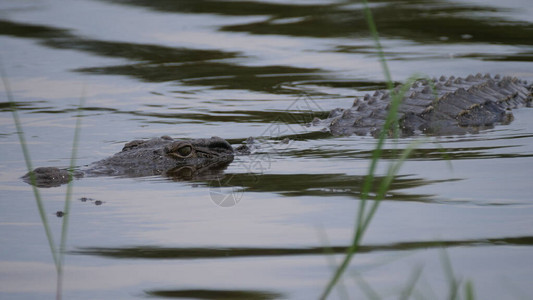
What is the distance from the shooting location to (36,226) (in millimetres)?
4727

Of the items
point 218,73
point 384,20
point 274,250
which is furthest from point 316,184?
point 384,20

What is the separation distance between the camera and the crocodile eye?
661 centimetres

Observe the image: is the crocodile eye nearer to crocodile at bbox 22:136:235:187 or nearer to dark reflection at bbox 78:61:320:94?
crocodile at bbox 22:136:235:187

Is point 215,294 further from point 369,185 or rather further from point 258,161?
point 258,161

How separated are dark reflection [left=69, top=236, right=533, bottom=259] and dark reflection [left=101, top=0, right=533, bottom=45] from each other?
8610 mm

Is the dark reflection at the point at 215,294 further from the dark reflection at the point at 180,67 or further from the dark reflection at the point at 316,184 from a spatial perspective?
the dark reflection at the point at 180,67

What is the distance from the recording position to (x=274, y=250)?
413cm

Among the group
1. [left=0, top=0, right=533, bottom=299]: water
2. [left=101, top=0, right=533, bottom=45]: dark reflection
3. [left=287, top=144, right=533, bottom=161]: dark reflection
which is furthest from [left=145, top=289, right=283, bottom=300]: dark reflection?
[left=101, top=0, right=533, bottom=45]: dark reflection

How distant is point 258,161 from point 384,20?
26.0 feet

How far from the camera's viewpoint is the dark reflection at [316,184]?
5172 millimetres

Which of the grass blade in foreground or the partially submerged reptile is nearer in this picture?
the grass blade in foreground

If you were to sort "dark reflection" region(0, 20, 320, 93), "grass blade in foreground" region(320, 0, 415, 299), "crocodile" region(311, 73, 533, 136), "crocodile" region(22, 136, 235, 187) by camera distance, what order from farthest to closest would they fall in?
"dark reflection" region(0, 20, 320, 93)
"crocodile" region(311, 73, 533, 136)
"crocodile" region(22, 136, 235, 187)
"grass blade in foreground" region(320, 0, 415, 299)

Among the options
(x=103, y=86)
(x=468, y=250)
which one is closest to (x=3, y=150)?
(x=103, y=86)

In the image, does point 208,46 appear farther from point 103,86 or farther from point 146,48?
point 103,86
